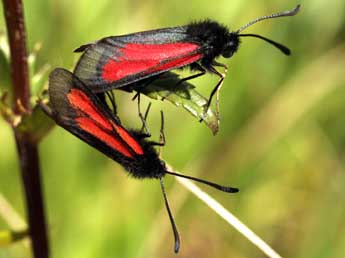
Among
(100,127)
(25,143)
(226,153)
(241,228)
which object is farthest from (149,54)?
(226,153)

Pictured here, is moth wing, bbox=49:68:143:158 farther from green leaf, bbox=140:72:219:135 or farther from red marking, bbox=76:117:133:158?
green leaf, bbox=140:72:219:135

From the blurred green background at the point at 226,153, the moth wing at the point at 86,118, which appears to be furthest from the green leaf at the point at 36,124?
the blurred green background at the point at 226,153

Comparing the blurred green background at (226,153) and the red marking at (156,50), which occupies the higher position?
the red marking at (156,50)

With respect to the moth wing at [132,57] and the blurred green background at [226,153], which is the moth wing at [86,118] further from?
the blurred green background at [226,153]

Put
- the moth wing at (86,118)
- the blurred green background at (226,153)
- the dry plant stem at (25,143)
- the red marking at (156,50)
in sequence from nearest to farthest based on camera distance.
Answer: the moth wing at (86,118) → the dry plant stem at (25,143) → the red marking at (156,50) → the blurred green background at (226,153)

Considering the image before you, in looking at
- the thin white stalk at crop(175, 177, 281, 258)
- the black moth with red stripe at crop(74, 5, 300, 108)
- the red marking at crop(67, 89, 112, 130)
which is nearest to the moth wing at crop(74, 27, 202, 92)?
the black moth with red stripe at crop(74, 5, 300, 108)
